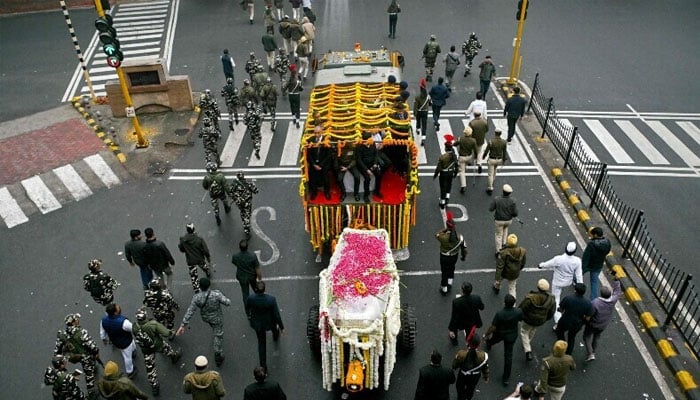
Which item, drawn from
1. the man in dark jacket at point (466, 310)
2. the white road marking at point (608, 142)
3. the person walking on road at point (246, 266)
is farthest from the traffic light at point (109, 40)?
the white road marking at point (608, 142)

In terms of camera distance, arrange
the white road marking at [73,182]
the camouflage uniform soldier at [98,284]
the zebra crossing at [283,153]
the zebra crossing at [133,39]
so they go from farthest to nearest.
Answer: the zebra crossing at [133,39] → the zebra crossing at [283,153] → the white road marking at [73,182] → the camouflage uniform soldier at [98,284]

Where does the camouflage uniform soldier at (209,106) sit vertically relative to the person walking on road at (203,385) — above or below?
above

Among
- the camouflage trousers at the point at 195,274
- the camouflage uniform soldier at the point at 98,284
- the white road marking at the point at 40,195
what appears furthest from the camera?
the white road marking at the point at 40,195

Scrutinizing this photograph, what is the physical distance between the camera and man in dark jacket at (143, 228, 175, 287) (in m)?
10.8

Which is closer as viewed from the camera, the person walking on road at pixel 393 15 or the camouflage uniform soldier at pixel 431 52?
the camouflage uniform soldier at pixel 431 52

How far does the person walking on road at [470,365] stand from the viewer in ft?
27.3

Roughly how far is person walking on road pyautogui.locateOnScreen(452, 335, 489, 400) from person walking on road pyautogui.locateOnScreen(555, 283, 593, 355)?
1.85 m

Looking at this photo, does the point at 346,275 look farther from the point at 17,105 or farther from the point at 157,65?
the point at 17,105

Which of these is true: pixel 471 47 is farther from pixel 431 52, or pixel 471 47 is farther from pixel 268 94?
pixel 268 94

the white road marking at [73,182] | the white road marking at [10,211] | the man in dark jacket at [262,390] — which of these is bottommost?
the white road marking at [10,211]

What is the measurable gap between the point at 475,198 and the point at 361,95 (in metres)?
4.17

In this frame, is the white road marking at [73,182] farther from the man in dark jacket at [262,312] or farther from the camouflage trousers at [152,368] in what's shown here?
the man in dark jacket at [262,312]

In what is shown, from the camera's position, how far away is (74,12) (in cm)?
2888

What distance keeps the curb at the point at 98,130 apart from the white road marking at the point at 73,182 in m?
1.37
